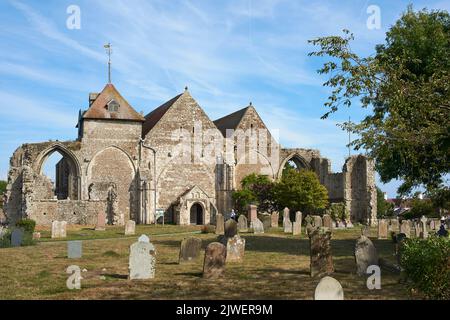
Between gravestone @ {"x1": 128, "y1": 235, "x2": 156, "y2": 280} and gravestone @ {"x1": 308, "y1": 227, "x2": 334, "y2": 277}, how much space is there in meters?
3.99

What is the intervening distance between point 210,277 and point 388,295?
13.8 feet

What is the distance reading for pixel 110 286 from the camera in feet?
36.6

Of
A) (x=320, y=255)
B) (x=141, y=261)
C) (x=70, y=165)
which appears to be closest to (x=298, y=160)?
(x=70, y=165)

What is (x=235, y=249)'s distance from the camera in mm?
15703

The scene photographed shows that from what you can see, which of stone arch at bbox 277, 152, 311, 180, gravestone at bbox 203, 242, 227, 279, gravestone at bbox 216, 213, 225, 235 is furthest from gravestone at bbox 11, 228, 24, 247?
stone arch at bbox 277, 152, 311, 180

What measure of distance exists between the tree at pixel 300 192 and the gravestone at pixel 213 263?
26.6 meters

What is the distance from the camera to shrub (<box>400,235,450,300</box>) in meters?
9.38

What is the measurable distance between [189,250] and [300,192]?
78.9ft

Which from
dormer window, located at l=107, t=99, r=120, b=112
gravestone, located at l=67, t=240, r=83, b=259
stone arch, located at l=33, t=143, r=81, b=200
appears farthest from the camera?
dormer window, located at l=107, t=99, r=120, b=112

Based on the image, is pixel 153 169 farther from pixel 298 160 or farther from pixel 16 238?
pixel 16 238

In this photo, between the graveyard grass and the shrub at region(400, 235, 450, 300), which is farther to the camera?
the graveyard grass

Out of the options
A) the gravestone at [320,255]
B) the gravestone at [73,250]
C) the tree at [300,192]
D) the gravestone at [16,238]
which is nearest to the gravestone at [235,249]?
the gravestone at [320,255]

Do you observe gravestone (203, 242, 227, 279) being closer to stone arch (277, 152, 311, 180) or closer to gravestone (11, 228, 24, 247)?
gravestone (11, 228, 24, 247)

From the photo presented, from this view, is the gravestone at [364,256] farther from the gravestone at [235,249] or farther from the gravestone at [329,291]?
the gravestone at [329,291]
